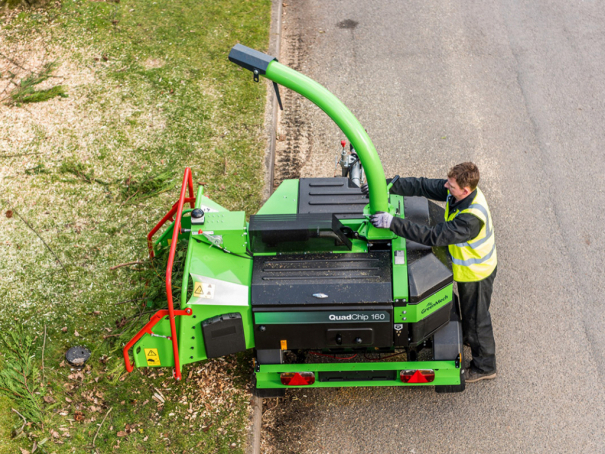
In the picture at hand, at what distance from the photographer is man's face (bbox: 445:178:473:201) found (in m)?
4.80

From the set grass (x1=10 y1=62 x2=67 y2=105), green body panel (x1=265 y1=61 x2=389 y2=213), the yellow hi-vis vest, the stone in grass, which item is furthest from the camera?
grass (x1=10 y1=62 x2=67 y2=105)

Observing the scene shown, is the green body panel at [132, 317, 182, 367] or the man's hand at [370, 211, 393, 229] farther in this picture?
the green body panel at [132, 317, 182, 367]

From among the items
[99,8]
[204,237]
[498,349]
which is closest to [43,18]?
[99,8]

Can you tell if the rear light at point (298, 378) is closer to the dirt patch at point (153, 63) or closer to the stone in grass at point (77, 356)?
the stone in grass at point (77, 356)

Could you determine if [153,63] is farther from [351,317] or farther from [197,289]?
[351,317]

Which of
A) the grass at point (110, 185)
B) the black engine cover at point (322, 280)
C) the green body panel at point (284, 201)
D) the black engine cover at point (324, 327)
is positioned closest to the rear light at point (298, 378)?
the black engine cover at point (324, 327)

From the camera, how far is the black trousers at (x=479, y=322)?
5082mm

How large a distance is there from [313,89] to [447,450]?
3110 mm

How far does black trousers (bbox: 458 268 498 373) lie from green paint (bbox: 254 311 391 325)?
1.01m

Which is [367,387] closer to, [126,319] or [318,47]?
[126,319]

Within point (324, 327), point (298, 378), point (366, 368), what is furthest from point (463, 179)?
point (298, 378)

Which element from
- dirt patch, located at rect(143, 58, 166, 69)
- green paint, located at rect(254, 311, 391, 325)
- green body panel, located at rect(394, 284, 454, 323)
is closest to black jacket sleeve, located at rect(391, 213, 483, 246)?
green body panel, located at rect(394, 284, 454, 323)

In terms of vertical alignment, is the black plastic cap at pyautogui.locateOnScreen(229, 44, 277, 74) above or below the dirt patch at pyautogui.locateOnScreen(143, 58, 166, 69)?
above

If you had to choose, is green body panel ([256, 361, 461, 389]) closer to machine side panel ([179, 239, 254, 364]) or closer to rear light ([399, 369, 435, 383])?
rear light ([399, 369, 435, 383])
